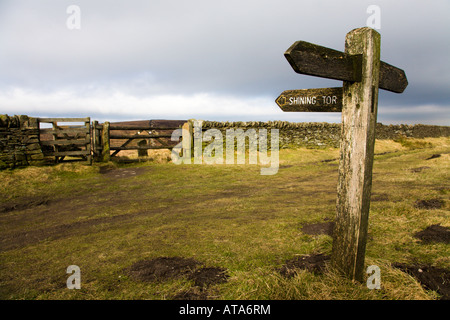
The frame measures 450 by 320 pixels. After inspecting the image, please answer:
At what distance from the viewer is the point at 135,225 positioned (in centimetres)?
575

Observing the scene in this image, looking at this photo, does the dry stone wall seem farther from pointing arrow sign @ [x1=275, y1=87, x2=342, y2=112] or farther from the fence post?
pointing arrow sign @ [x1=275, y1=87, x2=342, y2=112]

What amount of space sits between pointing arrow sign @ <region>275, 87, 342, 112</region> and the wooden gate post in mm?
232

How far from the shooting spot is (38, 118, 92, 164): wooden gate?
11.9 metres

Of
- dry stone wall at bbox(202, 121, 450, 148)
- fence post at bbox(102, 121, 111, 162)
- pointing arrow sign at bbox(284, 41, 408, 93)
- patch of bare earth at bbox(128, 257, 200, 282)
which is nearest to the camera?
pointing arrow sign at bbox(284, 41, 408, 93)

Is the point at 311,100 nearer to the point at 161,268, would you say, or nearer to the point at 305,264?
the point at 305,264

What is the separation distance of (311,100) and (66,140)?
12.0 meters

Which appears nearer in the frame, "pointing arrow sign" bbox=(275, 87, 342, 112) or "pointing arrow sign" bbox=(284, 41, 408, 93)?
"pointing arrow sign" bbox=(284, 41, 408, 93)

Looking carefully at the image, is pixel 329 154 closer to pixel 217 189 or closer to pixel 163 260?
pixel 217 189

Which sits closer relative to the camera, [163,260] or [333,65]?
[333,65]

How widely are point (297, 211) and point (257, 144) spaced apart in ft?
36.1

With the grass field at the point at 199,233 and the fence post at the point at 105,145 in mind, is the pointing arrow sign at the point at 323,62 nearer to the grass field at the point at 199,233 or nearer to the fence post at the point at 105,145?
the grass field at the point at 199,233

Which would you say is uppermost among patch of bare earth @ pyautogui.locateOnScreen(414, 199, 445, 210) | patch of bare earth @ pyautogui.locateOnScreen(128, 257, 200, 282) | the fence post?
the fence post

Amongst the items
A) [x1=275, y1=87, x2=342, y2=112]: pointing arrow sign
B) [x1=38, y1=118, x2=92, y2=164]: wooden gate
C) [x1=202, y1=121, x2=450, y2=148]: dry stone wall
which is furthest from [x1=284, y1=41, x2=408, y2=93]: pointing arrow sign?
[x1=202, y1=121, x2=450, y2=148]: dry stone wall

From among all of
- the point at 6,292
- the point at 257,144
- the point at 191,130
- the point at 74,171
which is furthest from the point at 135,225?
the point at 257,144
